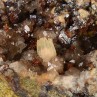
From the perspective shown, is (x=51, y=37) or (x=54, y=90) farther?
(x=51, y=37)

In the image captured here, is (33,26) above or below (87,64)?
above

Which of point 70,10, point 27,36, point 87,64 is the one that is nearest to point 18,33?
point 27,36

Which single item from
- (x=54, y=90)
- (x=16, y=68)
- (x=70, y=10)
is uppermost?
(x=70, y=10)

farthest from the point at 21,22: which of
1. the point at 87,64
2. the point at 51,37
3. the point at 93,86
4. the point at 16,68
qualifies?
the point at 93,86

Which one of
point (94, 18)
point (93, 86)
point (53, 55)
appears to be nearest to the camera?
point (93, 86)

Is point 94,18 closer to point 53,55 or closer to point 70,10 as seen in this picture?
point 70,10

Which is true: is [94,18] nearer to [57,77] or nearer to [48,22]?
[48,22]

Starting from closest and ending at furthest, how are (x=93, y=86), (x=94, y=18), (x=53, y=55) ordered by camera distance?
(x=93, y=86)
(x=53, y=55)
(x=94, y=18)
